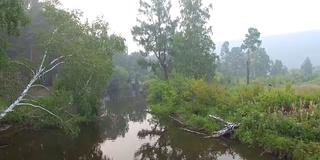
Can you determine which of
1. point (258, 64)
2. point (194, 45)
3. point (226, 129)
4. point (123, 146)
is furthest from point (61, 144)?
point (258, 64)

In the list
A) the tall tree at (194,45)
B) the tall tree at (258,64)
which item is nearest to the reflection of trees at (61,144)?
the tall tree at (194,45)

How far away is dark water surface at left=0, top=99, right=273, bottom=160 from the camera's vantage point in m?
16.7

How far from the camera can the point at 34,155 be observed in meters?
17.1

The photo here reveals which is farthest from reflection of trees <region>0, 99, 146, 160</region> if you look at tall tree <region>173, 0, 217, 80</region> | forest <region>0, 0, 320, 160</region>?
tall tree <region>173, 0, 217, 80</region>

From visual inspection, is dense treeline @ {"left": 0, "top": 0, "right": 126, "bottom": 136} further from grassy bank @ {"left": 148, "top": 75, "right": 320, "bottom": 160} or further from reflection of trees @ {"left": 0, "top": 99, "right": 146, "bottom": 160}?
grassy bank @ {"left": 148, "top": 75, "right": 320, "bottom": 160}

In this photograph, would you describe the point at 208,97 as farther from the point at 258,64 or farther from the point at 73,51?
the point at 258,64

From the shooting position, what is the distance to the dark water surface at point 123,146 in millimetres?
16656

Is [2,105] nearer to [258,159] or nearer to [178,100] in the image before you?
[178,100]

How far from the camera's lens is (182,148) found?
1806 centimetres

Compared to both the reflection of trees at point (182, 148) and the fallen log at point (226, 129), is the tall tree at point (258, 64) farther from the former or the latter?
the fallen log at point (226, 129)

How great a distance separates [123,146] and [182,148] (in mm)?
3779

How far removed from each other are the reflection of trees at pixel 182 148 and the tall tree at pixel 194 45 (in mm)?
20531

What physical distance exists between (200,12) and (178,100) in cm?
1958

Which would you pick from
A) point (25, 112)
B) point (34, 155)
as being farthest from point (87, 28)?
point (34, 155)
